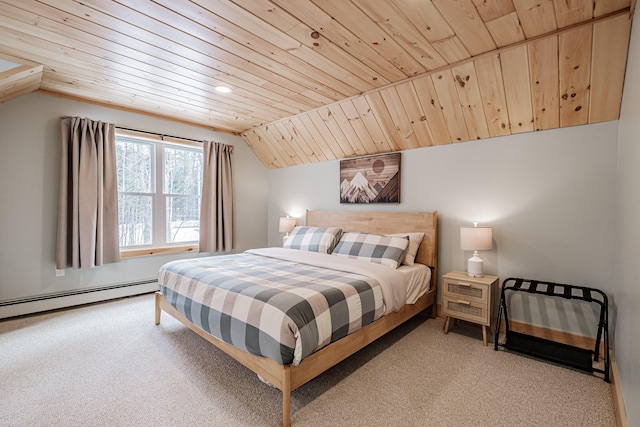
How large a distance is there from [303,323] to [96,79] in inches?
121

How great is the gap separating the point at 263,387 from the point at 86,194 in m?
3.01

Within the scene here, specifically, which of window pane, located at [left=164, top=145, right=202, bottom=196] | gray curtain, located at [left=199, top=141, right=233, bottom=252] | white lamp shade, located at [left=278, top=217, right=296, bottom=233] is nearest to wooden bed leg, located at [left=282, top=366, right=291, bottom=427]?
white lamp shade, located at [left=278, top=217, right=296, bottom=233]

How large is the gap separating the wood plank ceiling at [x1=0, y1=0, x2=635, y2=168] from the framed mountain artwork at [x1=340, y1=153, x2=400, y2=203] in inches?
11.5

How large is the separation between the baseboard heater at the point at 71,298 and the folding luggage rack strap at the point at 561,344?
414cm

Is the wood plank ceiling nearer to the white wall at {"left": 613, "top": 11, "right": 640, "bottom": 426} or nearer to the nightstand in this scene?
the white wall at {"left": 613, "top": 11, "right": 640, "bottom": 426}

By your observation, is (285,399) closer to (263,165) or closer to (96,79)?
(96,79)

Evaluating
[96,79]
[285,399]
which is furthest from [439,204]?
[96,79]

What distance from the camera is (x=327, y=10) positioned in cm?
180

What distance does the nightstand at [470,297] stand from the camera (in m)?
2.56

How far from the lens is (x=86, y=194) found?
10.9ft

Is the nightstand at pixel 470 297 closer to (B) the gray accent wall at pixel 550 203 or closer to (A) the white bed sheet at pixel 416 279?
(A) the white bed sheet at pixel 416 279

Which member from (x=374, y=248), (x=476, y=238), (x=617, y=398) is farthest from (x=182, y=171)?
(x=617, y=398)

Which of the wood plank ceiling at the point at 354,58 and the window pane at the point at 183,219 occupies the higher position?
the wood plank ceiling at the point at 354,58

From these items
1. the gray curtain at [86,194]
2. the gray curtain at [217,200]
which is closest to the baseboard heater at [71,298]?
the gray curtain at [86,194]
